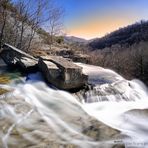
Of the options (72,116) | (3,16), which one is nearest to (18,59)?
(3,16)

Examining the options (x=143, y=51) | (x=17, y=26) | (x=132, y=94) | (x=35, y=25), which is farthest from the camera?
(x=143, y=51)

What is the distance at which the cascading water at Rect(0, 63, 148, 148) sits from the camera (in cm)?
724

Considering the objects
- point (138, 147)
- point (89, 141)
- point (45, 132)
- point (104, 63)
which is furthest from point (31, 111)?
point (104, 63)

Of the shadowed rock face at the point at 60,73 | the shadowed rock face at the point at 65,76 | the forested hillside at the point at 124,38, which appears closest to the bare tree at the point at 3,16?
the shadowed rock face at the point at 60,73

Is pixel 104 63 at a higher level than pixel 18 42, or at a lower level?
lower

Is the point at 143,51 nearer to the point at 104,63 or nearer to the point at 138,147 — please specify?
the point at 104,63

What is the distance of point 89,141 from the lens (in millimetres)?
7344

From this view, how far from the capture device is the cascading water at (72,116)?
7242mm

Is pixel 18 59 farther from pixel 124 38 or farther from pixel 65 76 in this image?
pixel 124 38

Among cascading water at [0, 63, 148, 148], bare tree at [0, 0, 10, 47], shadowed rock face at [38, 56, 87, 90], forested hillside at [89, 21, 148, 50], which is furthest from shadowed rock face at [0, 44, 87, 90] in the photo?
forested hillside at [89, 21, 148, 50]

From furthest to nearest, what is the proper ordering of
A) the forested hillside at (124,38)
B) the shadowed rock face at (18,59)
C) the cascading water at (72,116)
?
the forested hillside at (124,38)
the shadowed rock face at (18,59)
the cascading water at (72,116)

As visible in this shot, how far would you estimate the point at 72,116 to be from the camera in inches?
360

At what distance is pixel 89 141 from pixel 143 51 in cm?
1638

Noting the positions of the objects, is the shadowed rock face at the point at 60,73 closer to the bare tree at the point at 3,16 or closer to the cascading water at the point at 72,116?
the cascading water at the point at 72,116
